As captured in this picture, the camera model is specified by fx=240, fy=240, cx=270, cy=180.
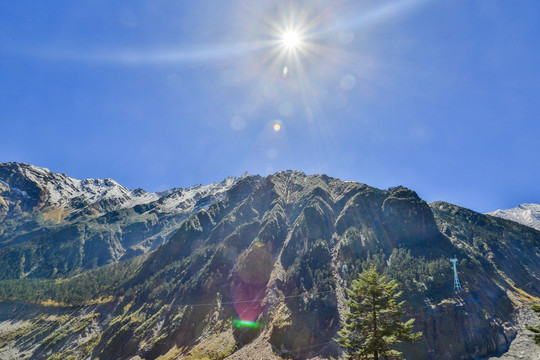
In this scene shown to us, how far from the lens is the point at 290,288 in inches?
3452

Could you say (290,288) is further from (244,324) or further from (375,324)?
(375,324)

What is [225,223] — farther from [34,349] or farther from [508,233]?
[508,233]

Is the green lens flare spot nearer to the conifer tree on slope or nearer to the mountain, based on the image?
the mountain

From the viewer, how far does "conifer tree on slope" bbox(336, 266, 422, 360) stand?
2050 centimetres

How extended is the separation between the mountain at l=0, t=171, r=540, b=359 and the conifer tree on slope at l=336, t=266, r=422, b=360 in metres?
48.7

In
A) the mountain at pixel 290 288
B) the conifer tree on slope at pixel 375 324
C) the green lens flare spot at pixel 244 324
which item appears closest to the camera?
the conifer tree on slope at pixel 375 324

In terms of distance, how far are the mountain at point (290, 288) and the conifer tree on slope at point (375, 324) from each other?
48.7 m

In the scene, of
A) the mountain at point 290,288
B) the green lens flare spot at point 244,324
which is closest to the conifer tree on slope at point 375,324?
the mountain at point 290,288

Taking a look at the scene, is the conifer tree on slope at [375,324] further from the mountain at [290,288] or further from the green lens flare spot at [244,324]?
the green lens flare spot at [244,324]

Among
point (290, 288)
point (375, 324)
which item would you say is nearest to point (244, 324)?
point (290, 288)

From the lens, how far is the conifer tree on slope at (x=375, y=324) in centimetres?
2050

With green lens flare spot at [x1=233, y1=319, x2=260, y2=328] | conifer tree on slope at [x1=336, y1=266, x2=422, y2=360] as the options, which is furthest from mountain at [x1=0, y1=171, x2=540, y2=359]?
conifer tree on slope at [x1=336, y1=266, x2=422, y2=360]

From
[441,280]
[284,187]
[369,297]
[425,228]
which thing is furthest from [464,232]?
[369,297]

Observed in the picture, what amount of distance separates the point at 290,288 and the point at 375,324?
71.5 meters
